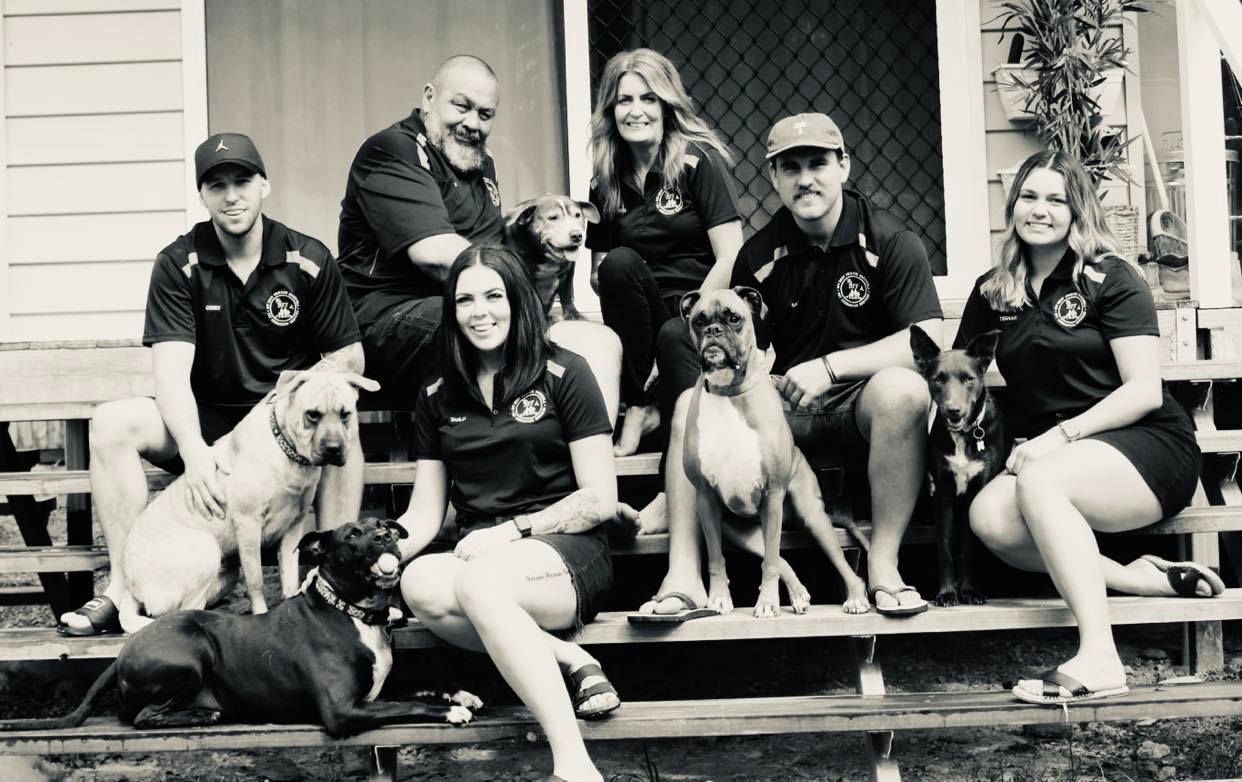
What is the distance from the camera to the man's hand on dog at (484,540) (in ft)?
11.8

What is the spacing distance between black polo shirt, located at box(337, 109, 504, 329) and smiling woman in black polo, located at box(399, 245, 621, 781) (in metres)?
0.72

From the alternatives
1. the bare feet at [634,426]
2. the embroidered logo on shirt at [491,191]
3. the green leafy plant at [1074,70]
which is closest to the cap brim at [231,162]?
the embroidered logo on shirt at [491,191]

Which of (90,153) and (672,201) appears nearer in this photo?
(672,201)

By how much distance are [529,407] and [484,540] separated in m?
0.42

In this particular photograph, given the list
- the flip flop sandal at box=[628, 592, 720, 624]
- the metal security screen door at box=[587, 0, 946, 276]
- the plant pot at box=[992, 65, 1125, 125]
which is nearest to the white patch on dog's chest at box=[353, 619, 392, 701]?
the flip flop sandal at box=[628, 592, 720, 624]

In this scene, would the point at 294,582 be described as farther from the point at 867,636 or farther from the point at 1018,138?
the point at 1018,138

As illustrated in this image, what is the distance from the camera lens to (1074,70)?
5.73 meters

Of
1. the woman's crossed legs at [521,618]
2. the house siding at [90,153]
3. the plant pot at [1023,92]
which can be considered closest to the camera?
the woman's crossed legs at [521,618]

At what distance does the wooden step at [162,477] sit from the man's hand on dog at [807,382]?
0.63 metres

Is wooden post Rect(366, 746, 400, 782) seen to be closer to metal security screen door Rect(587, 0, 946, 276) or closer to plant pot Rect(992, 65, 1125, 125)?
metal security screen door Rect(587, 0, 946, 276)

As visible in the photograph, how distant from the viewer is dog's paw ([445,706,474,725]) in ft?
11.5

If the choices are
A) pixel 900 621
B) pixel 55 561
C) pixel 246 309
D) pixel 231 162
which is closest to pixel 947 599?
pixel 900 621

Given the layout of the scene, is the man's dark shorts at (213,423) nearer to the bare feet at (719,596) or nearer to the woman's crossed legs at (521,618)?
the woman's crossed legs at (521,618)

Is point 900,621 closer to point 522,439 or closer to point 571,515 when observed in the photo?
point 571,515
